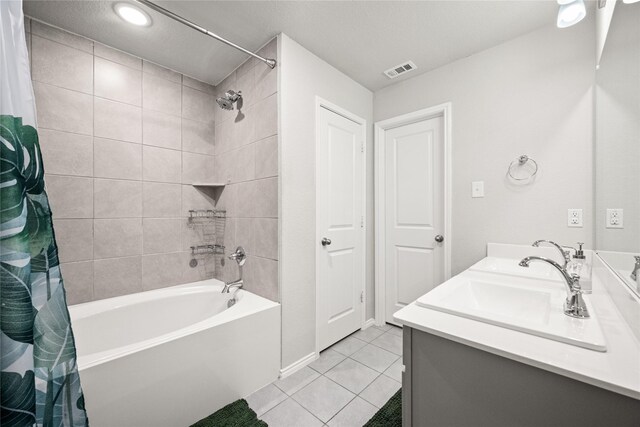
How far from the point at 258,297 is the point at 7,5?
5.71ft

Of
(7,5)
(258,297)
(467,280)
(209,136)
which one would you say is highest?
(209,136)

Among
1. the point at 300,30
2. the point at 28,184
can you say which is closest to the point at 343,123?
the point at 300,30

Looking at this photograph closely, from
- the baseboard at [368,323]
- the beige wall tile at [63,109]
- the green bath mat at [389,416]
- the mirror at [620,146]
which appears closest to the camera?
the mirror at [620,146]

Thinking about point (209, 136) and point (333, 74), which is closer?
point (333, 74)

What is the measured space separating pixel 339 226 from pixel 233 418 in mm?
1464

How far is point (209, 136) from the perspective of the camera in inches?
99.2

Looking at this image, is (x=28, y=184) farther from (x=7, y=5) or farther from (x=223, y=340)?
(x=223, y=340)

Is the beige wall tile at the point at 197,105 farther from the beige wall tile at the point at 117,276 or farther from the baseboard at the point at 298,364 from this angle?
the baseboard at the point at 298,364

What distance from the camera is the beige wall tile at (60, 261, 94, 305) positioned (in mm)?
1775

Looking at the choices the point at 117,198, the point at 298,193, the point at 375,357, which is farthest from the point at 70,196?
the point at 375,357

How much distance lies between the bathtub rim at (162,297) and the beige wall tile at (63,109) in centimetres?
124

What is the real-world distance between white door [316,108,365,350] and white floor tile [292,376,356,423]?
0.38 metres

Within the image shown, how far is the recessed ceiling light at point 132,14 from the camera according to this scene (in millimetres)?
1567

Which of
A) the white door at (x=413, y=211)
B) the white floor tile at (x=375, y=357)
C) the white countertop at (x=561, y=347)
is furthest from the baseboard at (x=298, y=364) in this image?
the white countertop at (x=561, y=347)
